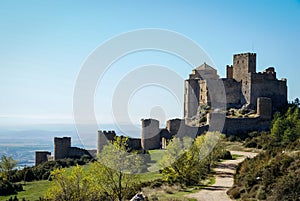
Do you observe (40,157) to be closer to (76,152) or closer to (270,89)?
(76,152)

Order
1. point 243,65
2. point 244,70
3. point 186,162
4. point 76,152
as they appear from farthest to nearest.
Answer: point 243,65 < point 244,70 < point 76,152 < point 186,162

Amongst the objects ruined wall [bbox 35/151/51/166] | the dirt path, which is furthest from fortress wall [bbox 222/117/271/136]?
ruined wall [bbox 35/151/51/166]

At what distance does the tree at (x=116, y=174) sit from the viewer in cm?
2142

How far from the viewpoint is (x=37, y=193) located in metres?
26.8

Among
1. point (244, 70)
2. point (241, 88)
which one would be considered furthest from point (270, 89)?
point (244, 70)

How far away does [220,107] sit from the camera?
5384 centimetres

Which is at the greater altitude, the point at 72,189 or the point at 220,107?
the point at 220,107

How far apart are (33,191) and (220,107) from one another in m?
32.1

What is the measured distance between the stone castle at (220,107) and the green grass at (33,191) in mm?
10530

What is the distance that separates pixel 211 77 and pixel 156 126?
16204 millimetres

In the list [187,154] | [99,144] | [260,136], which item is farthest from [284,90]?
[187,154]

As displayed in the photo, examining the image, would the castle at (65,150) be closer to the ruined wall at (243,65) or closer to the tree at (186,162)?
the tree at (186,162)

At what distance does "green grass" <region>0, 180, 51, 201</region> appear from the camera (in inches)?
1012

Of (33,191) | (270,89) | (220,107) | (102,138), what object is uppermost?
(270,89)
